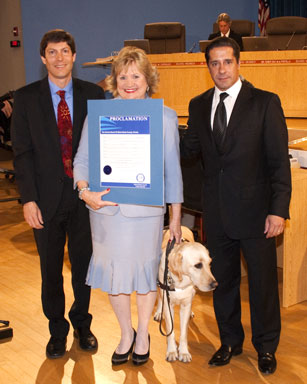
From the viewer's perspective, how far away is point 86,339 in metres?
3.36

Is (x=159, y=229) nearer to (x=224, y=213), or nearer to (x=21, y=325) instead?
(x=224, y=213)

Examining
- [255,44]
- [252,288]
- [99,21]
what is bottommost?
[252,288]

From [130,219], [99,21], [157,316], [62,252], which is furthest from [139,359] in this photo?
[99,21]

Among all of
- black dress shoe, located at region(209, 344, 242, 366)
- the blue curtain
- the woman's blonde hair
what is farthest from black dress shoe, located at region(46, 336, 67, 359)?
the blue curtain

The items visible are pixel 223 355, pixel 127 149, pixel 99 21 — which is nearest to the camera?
pixel 127 149

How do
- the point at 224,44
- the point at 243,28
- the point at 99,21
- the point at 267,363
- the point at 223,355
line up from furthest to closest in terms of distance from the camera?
1. the point at 99,21
2. the point at 243,28
3. the point at 223,355
4. the point at 267,363
5. the point at 224,44

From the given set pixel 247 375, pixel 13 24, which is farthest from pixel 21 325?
pixel 13 24

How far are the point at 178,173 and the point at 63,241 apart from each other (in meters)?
0.79

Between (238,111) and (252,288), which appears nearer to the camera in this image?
Answer: (238,111)

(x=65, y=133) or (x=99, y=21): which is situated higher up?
(x=99, y=21)

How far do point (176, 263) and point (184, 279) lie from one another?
14 cm

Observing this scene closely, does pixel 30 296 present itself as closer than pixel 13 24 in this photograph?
Yes

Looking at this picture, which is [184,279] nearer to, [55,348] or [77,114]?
[55,348]

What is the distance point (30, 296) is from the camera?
4254 mm
